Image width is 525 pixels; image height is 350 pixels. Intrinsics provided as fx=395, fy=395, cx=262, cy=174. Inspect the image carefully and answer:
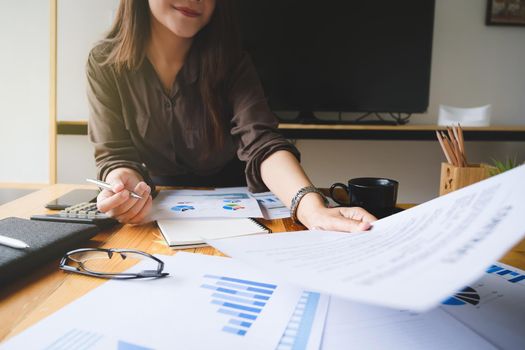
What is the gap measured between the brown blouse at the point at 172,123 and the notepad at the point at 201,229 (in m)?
0.24

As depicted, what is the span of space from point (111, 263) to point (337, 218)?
0.27 m

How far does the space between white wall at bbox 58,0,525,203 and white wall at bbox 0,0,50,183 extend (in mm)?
139

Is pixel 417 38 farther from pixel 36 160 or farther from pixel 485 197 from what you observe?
pixel 36 160

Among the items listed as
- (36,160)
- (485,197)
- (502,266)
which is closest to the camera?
(485,197)

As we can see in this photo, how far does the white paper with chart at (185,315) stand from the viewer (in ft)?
0.94

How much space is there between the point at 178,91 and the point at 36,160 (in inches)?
62.4

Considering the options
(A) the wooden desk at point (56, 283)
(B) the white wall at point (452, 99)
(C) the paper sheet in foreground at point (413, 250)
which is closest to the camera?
(C) the paper sheet in foreground at point (413, 250)

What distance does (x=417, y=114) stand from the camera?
7.17 feet

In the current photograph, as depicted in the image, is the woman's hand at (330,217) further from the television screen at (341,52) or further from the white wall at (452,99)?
the white wall at (452,99)

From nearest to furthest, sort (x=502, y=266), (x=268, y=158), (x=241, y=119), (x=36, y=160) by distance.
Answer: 1. (x=502, y=266)
2. (x=268, y=158)
3. (x=241, y=119)
4. (x=36, y=160)

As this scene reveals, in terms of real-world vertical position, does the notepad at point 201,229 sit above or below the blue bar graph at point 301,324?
above

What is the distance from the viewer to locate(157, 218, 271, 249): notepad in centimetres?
51

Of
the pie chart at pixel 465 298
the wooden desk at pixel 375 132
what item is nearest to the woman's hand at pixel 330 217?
the pie chart at pixel 465 298

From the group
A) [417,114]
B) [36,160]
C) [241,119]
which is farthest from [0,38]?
[417,114]
